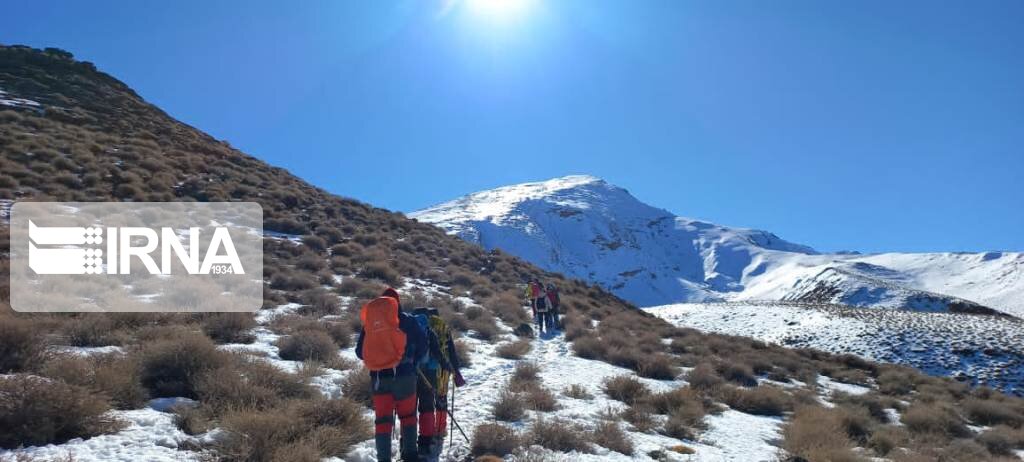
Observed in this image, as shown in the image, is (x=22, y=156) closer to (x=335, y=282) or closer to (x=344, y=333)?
(x=335, y=282)

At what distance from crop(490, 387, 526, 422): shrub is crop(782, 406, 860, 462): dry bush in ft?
13.3

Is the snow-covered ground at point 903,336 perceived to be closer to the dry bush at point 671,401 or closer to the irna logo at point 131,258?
the dry bush at point 671,401

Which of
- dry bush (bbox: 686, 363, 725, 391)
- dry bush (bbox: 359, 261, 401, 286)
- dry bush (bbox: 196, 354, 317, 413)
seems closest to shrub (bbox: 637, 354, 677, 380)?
dry bush (bbox: 686, 363, 725, 391)

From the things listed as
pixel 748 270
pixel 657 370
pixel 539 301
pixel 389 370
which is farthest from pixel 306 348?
pixel 748 270

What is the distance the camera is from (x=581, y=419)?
8656 mm

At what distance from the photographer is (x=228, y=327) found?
9.95m

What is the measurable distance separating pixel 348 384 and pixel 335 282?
351 inches

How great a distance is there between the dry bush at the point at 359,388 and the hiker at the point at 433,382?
1.24 metres

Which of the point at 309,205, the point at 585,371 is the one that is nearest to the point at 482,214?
the point at 309,205

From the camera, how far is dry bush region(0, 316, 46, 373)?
6.35 metres

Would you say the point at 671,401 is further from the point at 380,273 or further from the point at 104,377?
the point at 380,273

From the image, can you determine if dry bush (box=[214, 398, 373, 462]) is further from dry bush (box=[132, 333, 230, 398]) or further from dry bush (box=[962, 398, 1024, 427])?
dry bush (box=[962, 398, 1024, 427])

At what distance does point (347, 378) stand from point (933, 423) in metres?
11.8

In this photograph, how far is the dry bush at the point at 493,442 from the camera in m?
6.75
